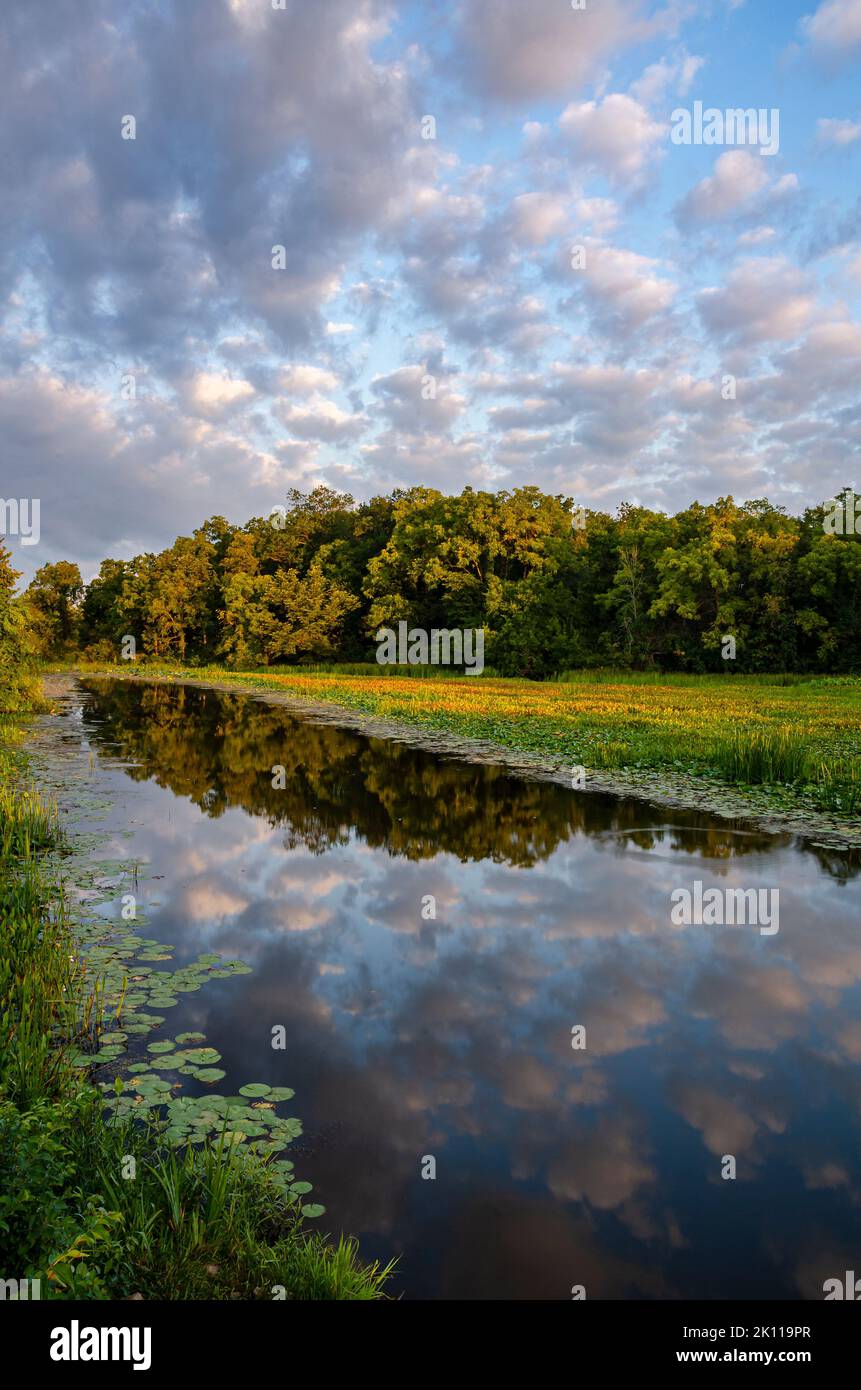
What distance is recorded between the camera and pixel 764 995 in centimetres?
676

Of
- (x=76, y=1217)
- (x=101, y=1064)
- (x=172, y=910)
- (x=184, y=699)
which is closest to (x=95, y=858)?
(x=172, y=910)

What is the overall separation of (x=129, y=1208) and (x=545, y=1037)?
3315 millimetres

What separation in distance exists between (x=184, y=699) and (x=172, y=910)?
32545 mm

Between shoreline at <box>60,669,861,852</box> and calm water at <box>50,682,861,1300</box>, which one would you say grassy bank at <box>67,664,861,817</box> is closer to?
shoreline at <box>60,669,861,852</box>

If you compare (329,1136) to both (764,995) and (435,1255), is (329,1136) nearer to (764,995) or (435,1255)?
(435,1255)

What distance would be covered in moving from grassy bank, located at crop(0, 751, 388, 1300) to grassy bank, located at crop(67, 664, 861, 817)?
38.7ft

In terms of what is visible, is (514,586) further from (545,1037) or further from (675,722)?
(545,1037)

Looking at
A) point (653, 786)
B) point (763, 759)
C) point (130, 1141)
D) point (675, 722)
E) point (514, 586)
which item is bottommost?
point (130, 1141)

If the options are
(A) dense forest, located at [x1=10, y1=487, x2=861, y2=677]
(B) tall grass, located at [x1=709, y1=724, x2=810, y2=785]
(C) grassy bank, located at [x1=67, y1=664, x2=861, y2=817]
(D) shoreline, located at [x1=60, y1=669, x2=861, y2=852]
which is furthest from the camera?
(A) dense forest, located at [x1=10, y1=487, x2=861, y2=677]

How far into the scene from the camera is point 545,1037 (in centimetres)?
600

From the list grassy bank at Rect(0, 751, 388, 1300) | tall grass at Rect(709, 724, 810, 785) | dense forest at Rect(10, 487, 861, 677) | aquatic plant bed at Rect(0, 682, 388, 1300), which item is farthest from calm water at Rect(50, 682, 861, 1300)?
dense forest at Rect(10, 487, 861, 677)

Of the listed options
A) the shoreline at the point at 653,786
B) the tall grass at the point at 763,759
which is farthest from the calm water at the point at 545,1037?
the tall grass at the point at 763,759

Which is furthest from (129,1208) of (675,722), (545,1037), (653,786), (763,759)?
(675,722)

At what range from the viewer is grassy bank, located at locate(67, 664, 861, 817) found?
15.5 meters
